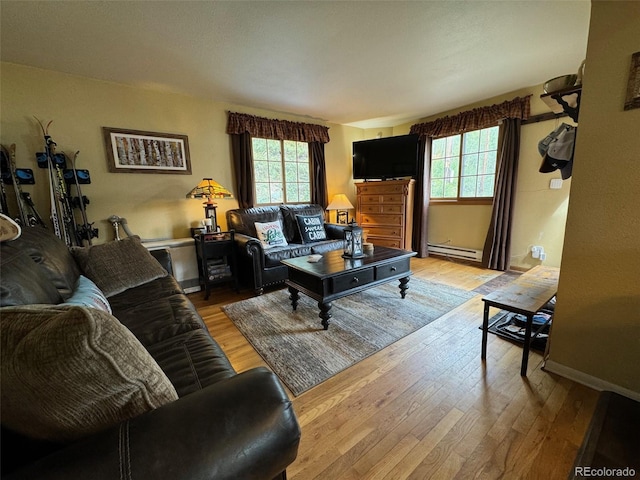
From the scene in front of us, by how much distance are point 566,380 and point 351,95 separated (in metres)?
3.26

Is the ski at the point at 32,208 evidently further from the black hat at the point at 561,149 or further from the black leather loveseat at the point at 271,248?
the black hat at the point at 561,149

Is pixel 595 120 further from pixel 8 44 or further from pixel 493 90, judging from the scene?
pixel 8 44

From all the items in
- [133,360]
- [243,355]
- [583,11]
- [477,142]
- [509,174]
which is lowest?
[243,355]


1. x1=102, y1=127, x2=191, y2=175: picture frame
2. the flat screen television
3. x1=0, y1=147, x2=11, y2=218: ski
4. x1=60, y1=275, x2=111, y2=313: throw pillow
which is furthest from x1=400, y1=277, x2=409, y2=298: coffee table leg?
x1=0, y1=147, x2=11, y2=218: ski

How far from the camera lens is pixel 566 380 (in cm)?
154

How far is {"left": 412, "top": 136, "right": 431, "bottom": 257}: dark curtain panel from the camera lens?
4281 millimetres

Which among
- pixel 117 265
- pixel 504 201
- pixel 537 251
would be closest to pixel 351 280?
pixel 117 265

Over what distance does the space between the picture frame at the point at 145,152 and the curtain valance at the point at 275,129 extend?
0.66 metres

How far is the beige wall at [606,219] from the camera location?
1265 mm

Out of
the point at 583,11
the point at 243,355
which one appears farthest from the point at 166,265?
the point at 583,11

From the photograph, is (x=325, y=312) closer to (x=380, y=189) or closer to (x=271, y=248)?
(x=271, y=248)

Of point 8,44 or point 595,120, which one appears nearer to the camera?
point 595,120

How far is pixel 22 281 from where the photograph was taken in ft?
3.21

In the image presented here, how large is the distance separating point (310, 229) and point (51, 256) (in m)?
2.56
